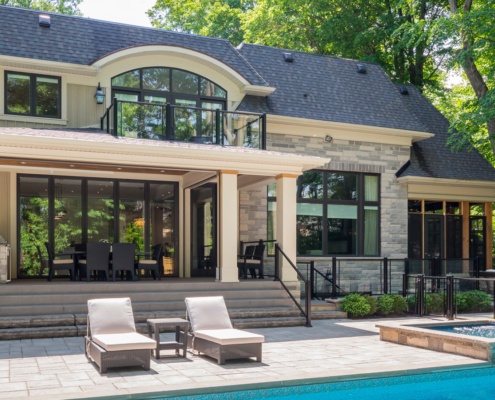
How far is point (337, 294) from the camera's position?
16969mm

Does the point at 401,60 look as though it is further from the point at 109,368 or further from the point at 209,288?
the point at 109,368

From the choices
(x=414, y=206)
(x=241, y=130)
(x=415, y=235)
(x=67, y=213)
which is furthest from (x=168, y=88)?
(x=415, y=235)

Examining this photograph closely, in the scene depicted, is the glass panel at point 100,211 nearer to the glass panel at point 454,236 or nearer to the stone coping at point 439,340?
the stone coping at point 439,340

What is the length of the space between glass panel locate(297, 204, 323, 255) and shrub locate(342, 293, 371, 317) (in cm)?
377

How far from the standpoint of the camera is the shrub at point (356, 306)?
1523 cm

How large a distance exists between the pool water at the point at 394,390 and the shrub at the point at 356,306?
5.89 meters

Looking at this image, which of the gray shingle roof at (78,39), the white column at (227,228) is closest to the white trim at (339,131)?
the gray shingle roof at (78,39)

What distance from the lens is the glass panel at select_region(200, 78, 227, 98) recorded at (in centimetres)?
1827

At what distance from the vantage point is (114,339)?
9.07 m

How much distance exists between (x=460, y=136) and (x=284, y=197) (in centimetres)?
919

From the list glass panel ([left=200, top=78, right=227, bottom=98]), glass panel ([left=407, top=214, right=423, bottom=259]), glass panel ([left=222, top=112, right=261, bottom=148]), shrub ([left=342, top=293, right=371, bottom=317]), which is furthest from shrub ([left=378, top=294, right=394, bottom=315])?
glass panel ([left=200, top=78, right=227, bottom=98])

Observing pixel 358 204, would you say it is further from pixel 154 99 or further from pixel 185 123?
pixel 154 99

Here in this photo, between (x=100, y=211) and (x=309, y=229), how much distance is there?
20.2ft

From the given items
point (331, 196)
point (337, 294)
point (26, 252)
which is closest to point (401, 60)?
point (331, 196)
